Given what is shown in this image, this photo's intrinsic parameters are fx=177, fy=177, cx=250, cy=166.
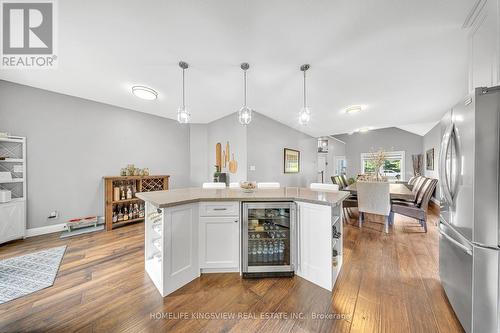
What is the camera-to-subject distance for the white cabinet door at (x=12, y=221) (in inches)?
99.1

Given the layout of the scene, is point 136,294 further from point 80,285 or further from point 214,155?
point 214,155

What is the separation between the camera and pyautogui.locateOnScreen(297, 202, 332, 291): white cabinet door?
5.49 ft

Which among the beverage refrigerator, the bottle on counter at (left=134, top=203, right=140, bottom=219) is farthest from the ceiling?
the bottle on counter at (left=134, top=203, right=140, bottom=219)

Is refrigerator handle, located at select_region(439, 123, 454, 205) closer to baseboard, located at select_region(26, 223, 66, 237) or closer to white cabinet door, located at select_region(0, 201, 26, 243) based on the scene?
white cabinet door, located at select_region(0, 201, 26, 243)

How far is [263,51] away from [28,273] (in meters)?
3.67

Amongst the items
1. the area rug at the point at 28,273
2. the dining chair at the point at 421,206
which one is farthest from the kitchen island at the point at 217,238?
the dining chair at the point at 421,206

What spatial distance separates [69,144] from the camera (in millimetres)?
3248

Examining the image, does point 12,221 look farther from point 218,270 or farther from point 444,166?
point 444,166

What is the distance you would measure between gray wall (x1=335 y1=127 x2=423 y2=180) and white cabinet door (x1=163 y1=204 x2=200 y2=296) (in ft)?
26.5

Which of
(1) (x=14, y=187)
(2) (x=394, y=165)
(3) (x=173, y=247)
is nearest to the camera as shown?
(3) (x=173, y=247)

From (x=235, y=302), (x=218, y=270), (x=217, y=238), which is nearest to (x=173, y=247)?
(x=217, y=238)

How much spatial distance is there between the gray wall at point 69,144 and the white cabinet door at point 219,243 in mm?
3050

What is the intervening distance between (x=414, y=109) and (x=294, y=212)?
4379 millimetres

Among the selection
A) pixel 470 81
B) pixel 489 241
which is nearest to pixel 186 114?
pixel 489 241
